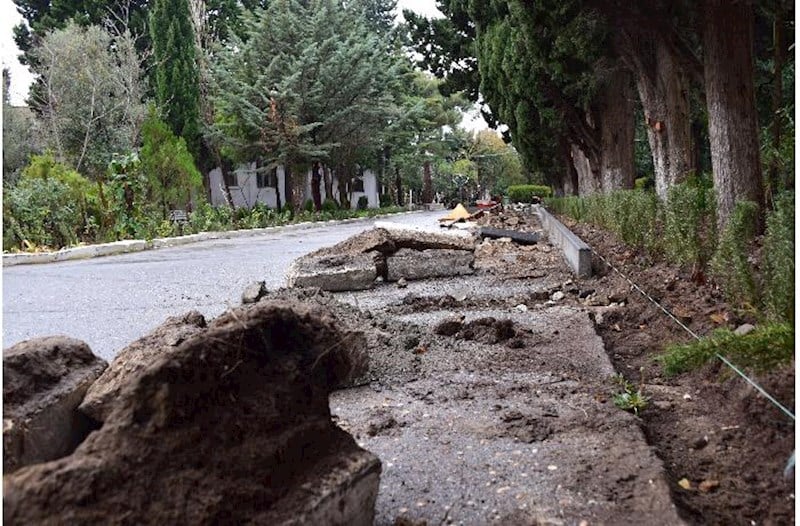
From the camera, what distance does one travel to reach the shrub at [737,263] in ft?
11.3

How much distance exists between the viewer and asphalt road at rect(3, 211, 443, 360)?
5207 mm

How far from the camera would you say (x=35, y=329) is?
5.26 meters

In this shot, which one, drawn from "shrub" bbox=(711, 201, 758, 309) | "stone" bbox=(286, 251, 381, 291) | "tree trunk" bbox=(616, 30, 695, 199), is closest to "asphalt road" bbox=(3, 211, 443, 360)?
"stone" bbox=(286, 251, 381, 291)

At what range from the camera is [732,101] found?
20.2ft

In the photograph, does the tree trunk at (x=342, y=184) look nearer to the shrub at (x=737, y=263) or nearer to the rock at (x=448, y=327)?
the rock at (x=448, y=327)

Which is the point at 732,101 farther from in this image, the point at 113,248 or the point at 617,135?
the point at 113,248

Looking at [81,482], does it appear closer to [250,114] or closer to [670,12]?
[670,12]

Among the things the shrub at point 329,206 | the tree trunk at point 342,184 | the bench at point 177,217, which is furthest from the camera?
the tree trunk at point 342,184

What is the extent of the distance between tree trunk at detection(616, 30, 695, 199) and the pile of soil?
4560 mm

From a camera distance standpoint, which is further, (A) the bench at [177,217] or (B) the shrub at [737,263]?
(A) the bench at [177,217]

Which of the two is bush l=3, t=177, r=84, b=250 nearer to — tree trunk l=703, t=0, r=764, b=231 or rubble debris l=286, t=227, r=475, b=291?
rubble debris l=286, t=227, r=475, b=291

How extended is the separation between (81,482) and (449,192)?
55947 millimetres

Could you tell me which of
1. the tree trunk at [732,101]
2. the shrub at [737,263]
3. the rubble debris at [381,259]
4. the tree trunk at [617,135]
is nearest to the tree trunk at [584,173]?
the tree trunk at [617,135]

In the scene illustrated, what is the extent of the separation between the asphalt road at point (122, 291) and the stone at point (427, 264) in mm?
1193
